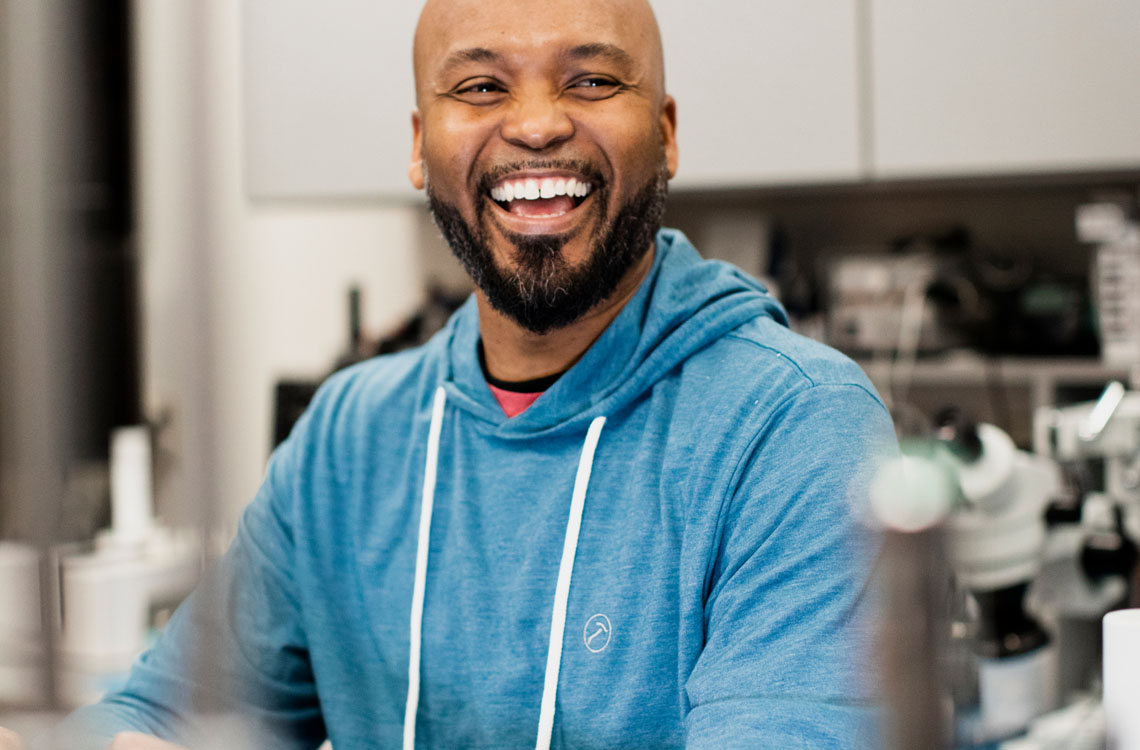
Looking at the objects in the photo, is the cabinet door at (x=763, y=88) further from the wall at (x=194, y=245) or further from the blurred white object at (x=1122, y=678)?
the wall at (x=194, y=245)

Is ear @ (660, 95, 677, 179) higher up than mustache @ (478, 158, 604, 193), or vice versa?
ear @ (660, 95, 677, 179)

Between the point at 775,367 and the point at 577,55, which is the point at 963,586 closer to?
the point at 775,367

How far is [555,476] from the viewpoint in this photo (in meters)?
1.08

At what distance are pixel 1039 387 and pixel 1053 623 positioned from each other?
23.6 inches

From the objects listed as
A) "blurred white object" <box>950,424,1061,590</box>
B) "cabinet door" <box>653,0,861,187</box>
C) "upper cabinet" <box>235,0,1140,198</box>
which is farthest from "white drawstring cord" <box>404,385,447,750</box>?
"cabinet door" <box>653,0,861,187</box>

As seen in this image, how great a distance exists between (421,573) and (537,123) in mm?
467

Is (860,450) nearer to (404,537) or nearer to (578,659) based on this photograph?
(578,659)

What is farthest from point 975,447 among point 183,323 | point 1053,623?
point 183,323

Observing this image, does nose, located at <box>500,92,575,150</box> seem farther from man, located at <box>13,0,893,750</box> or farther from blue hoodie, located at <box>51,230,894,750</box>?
blue hoodie, located at <box>51,230,894,750</box>

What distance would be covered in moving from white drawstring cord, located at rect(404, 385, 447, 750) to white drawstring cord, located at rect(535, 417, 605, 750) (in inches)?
5.6

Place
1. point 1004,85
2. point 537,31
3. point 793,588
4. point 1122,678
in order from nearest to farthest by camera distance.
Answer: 1. point 1122,678
2. point 793,588
3. point 537,31
4. point 1004,85

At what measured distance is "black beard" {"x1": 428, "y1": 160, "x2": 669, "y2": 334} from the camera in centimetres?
112

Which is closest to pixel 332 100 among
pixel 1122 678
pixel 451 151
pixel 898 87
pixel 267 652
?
pixel 898 87

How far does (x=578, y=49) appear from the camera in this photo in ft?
3.58
